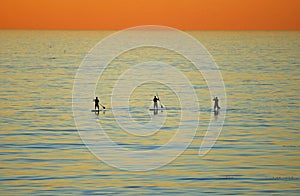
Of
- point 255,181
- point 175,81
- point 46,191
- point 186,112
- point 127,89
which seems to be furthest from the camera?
point 175,81

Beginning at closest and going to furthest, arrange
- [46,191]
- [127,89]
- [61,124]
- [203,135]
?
[46,191] < [203,135] < [61,124] < [127,89]

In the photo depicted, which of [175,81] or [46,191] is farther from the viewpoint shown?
[175,81]

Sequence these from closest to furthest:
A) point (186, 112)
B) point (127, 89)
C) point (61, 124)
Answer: point (61, 124), point (186, 112), point (127, 89)

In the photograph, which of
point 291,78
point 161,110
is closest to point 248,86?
point 291,78

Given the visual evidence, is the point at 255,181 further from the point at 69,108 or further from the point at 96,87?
the point at 96,87

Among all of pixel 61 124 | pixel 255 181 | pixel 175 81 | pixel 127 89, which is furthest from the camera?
pixel 175 81

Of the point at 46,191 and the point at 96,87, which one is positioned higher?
the point at 96,87

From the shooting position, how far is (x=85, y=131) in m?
55.3

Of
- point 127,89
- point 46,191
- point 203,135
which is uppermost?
point 127,89

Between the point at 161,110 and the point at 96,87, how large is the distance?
28.1m

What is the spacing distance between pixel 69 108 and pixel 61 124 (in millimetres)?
10779

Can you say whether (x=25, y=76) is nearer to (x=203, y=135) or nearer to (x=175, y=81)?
(x=175, y=81)

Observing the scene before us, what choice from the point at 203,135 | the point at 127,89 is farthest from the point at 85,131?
the point at 127,89

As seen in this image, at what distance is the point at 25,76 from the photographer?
110812 millimetres
